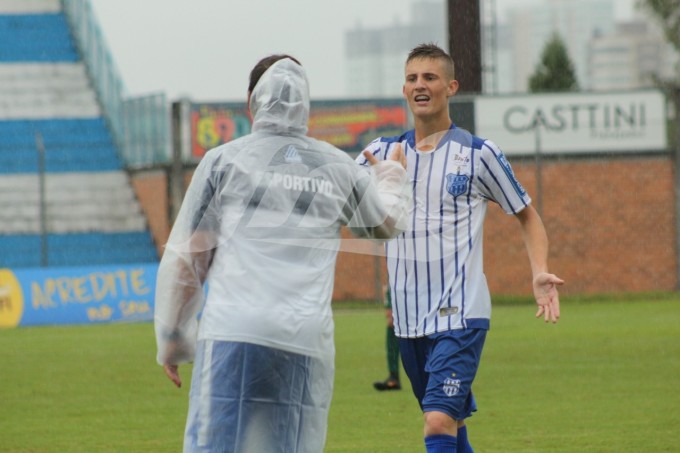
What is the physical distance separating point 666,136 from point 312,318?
2889 cm

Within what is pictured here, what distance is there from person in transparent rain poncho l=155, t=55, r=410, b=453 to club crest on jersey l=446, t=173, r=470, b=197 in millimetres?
1848

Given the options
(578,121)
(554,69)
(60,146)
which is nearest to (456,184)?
(578,121)

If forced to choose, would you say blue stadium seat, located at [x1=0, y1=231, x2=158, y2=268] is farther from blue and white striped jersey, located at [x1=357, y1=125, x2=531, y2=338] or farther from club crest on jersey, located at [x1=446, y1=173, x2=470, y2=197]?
club crest on jersey, located at [x1=446, y1=173, x2=470, y2=197]

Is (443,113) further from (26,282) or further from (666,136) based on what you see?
(666,136)

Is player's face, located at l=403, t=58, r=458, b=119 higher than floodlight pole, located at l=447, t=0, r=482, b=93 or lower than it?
lower

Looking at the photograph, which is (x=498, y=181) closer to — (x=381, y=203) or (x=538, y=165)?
(x=381, y=203)

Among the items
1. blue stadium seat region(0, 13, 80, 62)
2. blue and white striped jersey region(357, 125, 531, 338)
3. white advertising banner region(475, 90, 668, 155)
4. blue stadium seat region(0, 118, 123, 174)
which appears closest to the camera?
blue and white striped jersey region(357, 125, 531, 338)

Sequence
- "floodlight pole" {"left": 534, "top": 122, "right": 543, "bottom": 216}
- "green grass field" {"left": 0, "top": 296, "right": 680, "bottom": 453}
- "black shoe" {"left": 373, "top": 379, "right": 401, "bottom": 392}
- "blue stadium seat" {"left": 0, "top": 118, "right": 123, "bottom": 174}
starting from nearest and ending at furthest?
"green grass field" {"left": 0, "top": 296, "right": 680, "bottom": 453} < "black shoe" {"left": 373, "top": 379, "right": 401, "bottom": 392} < "floodlight pole" {"left": 534, "top": 122, "right": 543, "bottom": 216} < "blue stadium seat" {"left": 0, "top": 118, "right": 123, "bottom": 174}

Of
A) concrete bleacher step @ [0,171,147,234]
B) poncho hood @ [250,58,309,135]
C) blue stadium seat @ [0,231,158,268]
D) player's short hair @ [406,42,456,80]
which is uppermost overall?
player's short hair @ [406,42,456,80]

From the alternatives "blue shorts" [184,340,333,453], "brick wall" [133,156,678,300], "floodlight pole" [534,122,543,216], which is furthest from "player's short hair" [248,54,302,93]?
"brick wall" [133,156,678,300]

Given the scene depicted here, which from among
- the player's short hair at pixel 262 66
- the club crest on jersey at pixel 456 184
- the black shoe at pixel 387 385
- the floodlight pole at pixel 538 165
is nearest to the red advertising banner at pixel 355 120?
the floodlight pole at pixel 538 165

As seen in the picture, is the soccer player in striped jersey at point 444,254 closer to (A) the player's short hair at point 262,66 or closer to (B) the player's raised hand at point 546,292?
(B) the player's raised hand at point 546,292

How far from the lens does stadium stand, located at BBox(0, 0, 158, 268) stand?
33625mm

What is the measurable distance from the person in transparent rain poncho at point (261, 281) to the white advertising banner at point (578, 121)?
87.6 ft
